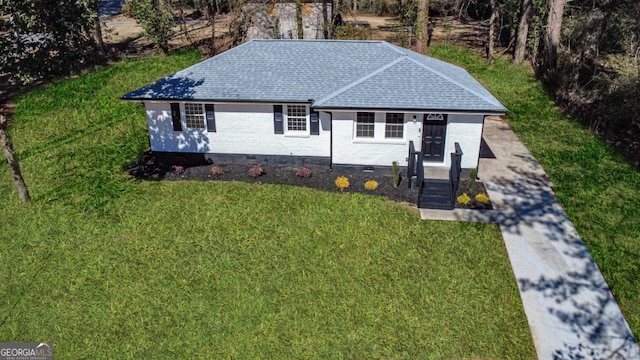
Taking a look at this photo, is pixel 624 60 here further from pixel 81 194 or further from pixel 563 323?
pixel 81 194

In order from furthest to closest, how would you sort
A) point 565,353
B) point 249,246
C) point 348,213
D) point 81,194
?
point 81,194 → point 348,213 → point 249,246 → point 565,353

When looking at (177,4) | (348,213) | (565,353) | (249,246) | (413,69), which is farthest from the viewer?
(177,4)

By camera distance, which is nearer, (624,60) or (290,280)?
(290,280)

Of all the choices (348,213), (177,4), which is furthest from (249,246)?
(177,4)

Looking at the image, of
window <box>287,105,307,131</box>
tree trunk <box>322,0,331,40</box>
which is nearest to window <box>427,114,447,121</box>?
window <box>287,105,307,131</box>

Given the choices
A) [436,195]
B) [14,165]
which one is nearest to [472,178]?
[436,195]

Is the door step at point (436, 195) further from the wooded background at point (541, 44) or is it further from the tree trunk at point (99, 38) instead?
the tree trunk at point (99, 38)
